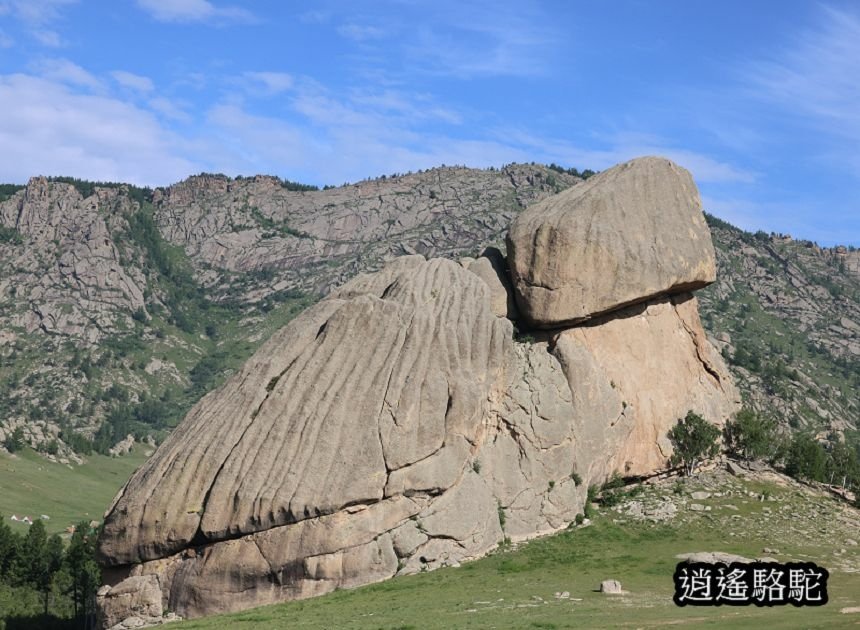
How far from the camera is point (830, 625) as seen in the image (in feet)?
111

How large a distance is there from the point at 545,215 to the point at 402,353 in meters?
15.9

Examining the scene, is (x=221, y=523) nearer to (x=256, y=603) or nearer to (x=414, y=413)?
(x=256, y=603)

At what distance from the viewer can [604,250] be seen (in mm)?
67625

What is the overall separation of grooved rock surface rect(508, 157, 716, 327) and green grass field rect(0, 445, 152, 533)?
9340 cm

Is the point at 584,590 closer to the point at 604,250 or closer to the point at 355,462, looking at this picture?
the point at 355,462

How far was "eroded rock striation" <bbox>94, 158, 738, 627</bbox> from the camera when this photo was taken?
5447 centimetres

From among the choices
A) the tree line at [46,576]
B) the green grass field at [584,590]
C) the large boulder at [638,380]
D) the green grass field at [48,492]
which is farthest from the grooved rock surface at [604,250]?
the green grass field at [48,492]

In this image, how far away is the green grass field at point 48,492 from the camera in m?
151

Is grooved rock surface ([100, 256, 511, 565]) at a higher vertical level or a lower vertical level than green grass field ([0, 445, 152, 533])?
higher

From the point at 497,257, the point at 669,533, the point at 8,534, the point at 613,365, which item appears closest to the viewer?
the point at 669,533

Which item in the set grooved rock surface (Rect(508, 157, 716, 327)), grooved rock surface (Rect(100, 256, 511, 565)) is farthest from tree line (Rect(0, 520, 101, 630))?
grooved rock surface (Rect(508, 157, 716, 327))

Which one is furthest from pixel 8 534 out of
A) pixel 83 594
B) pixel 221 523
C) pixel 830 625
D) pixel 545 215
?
pixel 830 625

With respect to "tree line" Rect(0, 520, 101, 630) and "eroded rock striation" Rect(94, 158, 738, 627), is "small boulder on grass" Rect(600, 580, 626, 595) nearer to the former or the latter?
"eroded rock striation" Rect(94, 158, 738, 627)

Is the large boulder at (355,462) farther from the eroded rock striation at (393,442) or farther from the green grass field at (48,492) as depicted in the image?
the green grass field at (48,492)
